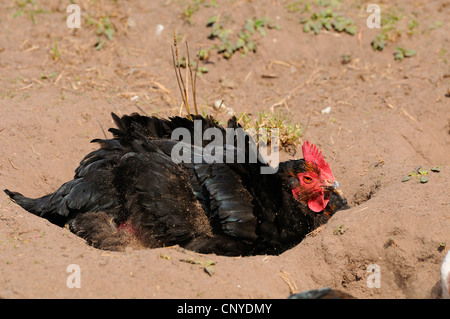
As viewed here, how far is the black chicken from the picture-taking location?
3.97 metres

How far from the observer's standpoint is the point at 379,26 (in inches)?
279

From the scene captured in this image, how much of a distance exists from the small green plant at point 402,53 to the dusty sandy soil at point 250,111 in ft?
0.26

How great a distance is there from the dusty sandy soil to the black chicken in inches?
9.7

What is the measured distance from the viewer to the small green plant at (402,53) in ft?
22.1

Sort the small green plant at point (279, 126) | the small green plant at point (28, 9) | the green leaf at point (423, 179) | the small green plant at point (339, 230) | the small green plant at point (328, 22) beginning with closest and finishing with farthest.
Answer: the small green plant at point (339, 230), the green leaf at point (423, 179), the small green plant at point (279, 126), the small green plant at point (328, 22), the small green plant at point (28, 9)

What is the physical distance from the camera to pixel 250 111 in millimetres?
6141

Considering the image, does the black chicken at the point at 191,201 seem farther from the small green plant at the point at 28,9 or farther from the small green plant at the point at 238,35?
the small green plant at the point at 28,9

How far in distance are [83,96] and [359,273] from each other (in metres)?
4.19

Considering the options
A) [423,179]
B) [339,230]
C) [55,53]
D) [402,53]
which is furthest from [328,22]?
[339,230]

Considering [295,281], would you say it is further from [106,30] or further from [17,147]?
[106,30]

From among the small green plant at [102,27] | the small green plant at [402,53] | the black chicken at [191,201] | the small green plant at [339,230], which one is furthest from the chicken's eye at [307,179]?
the small green plant at [102,27]

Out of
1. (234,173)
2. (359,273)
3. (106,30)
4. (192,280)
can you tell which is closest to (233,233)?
(234,173)

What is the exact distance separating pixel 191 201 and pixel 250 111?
93.5 inches

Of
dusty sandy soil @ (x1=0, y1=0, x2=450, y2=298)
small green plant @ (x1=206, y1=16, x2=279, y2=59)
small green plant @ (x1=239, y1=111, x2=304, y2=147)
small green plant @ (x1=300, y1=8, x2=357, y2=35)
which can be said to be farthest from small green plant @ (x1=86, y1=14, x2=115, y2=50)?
small green plant @ (x1=300, y1=8, x2=357, y2=35)
